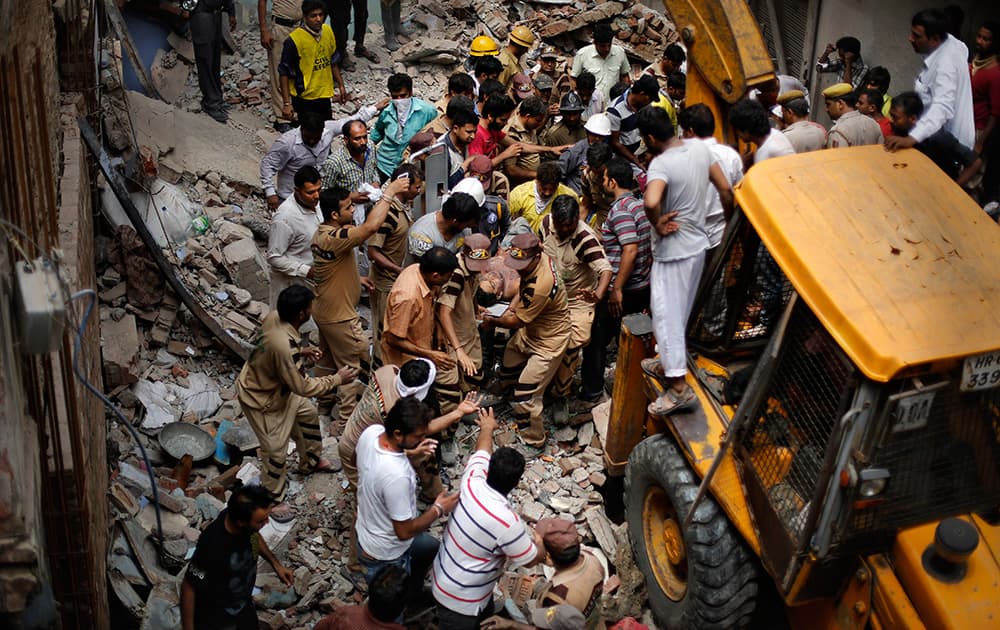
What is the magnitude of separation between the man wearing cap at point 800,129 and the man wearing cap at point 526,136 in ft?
7.08

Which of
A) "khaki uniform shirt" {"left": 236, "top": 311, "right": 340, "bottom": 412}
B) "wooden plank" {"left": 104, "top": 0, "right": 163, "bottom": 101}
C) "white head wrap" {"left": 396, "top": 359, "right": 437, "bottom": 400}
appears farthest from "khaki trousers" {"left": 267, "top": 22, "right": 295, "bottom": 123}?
"white head wrap" {"left": 396, "top": 359, "right": 437, "bottom": 400}

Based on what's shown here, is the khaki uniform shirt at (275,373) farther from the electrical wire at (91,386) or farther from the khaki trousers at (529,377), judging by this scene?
the khaki trousers at (529,377)

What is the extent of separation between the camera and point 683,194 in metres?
5.79

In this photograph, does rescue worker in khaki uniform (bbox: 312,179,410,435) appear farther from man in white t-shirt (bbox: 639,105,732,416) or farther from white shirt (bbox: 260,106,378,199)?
man in white t-shirt (bbox: 639,105,732,416)

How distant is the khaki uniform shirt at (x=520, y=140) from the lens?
9.18m

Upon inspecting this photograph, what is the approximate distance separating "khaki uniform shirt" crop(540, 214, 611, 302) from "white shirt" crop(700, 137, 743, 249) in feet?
3.14

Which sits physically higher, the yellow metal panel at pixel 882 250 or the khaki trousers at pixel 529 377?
the yellow metal panel at pixel 882 250

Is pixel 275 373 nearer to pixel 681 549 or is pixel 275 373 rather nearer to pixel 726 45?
pixel 681 549

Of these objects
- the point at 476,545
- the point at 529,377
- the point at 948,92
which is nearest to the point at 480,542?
the point at 476,545

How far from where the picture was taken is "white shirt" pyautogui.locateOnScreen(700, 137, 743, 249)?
639cm

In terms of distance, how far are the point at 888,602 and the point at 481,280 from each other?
134 inches

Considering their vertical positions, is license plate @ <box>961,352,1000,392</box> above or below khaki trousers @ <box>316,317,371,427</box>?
above

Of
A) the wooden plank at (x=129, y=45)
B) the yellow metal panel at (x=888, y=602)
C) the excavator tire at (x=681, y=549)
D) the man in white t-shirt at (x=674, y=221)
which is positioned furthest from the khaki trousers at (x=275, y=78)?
the yellow metal panel at (x=888, y=602)

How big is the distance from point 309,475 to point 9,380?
363cm
